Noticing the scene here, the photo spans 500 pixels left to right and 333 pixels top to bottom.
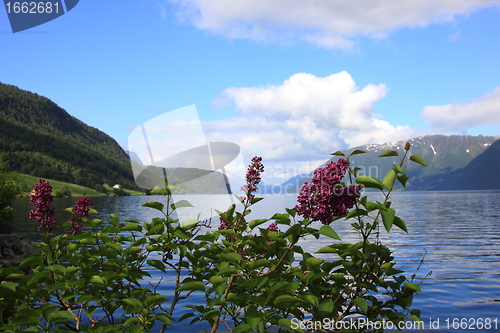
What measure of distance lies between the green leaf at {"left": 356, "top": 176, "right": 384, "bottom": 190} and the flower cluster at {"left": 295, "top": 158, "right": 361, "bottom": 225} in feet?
0.61

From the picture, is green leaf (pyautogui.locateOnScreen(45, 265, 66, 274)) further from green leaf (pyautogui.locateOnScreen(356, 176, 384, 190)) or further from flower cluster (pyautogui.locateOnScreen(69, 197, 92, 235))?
green leaf (pyautogui.locateOnScreen(356, 176, 384, 190))

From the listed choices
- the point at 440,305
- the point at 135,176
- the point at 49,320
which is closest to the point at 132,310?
the point at 49,320

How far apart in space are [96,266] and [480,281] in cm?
1757

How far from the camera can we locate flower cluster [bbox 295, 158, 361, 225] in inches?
144

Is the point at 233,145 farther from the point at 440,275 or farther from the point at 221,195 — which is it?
the point at 440,275

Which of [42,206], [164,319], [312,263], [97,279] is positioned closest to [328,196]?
[312,263]

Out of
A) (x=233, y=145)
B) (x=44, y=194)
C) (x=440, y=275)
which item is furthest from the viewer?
(x=440, y=275)

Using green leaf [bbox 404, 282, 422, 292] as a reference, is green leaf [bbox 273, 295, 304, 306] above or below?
above

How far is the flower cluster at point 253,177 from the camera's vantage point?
15.2 feet

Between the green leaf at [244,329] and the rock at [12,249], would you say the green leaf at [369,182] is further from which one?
the rock at [12,249]

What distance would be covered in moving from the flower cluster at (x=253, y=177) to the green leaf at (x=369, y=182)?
148 cm

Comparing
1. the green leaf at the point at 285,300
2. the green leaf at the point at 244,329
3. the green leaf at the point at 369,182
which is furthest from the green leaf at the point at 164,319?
the green leaf at the point at 369,182

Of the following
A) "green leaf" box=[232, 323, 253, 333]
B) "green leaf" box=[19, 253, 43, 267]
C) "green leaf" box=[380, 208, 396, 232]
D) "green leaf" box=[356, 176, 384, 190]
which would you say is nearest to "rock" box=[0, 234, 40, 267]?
"green leaf" box=[19, 253, 43, 267]

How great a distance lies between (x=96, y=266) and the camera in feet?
15.1
